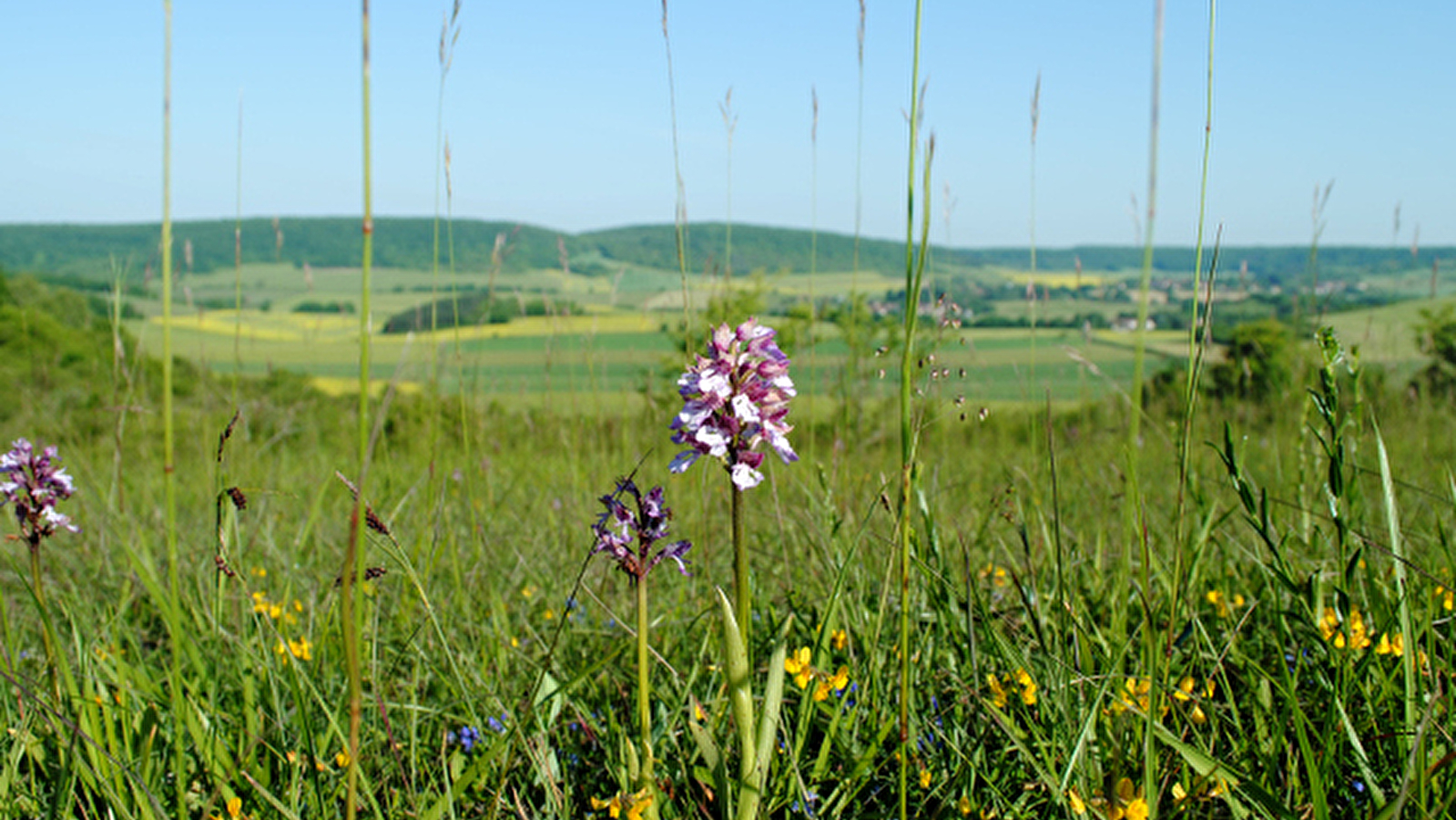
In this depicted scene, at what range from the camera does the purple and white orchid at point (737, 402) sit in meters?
1.18

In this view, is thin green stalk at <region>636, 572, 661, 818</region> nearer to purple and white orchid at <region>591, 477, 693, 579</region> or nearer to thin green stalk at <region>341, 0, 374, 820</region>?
purple and white orchid at <region>591, 477, 693, 579</region>

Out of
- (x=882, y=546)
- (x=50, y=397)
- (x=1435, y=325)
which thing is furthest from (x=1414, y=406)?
(x=50, y=397)

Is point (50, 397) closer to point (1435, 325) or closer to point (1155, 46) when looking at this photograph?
point (1155, 46)

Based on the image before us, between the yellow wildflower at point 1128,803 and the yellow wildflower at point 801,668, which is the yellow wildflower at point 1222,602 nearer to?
the yellow wildflower at point 1128,803

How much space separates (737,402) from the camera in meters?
1.17

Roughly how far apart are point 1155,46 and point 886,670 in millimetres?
1377

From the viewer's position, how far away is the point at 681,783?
1.68 m

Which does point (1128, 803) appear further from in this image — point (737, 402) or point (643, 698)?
point (737, 402)

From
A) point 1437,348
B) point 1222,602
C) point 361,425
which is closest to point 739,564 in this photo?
point 361,425

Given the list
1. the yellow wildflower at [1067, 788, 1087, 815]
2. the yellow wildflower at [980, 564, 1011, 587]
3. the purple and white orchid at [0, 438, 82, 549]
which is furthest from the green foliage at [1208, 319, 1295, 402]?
the purple and white orchid at [0, 438, 82, 549]

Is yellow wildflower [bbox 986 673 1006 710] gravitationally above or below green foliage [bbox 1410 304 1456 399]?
below

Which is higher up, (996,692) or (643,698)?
(643,698)

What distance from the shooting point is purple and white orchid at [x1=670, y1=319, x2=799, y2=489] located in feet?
3.88

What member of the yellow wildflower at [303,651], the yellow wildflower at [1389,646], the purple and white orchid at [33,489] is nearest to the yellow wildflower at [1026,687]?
the yellow wildflower at [1389,646]
